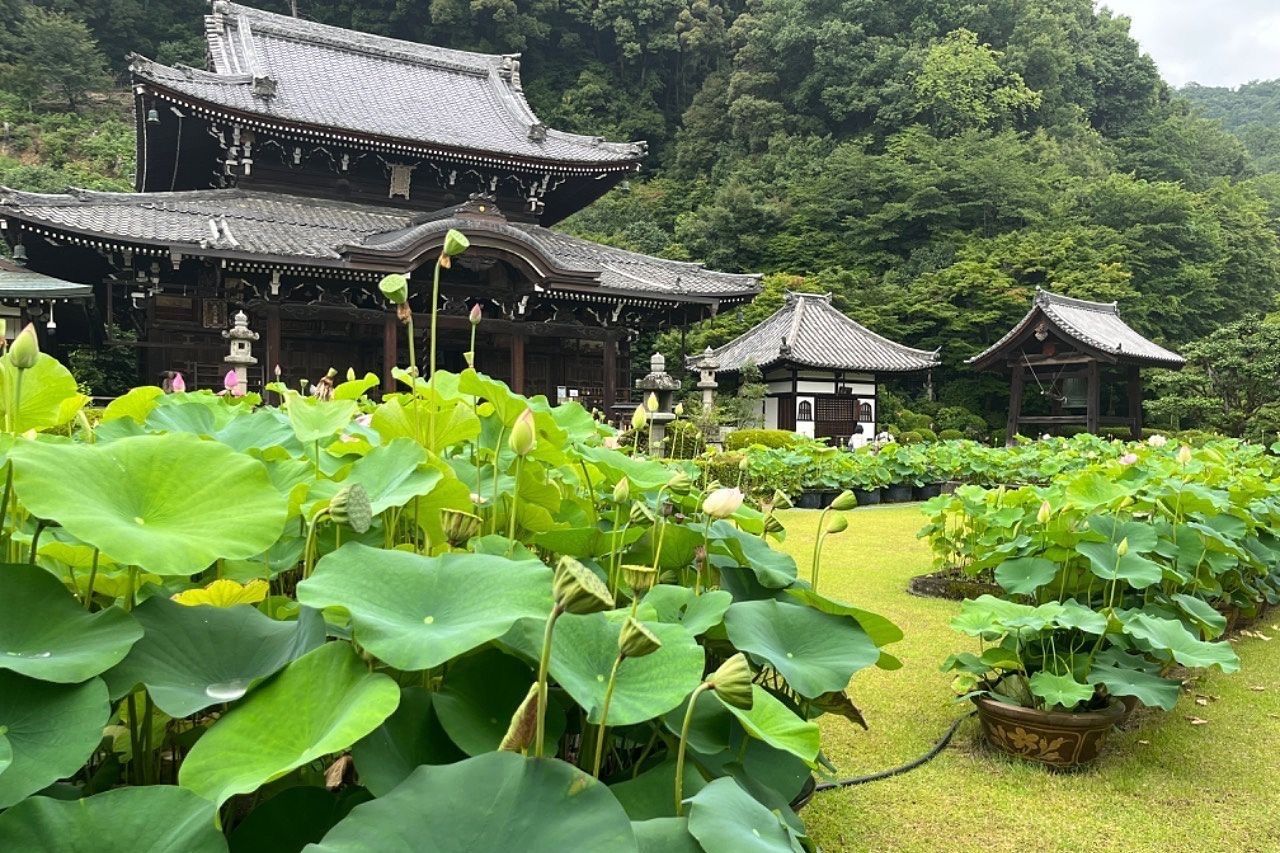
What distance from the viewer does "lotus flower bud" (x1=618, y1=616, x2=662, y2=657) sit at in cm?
60

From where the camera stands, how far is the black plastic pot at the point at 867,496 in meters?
9.64

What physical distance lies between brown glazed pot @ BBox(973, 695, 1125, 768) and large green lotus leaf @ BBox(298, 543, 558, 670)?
2.07 metres

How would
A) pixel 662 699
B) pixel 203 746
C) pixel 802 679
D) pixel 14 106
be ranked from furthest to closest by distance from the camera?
pixel 14 106
pixel 802 679
pixel 662 699
pixel 203 746

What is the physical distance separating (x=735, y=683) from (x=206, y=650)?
1.62ft

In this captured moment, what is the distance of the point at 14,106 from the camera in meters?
27.9

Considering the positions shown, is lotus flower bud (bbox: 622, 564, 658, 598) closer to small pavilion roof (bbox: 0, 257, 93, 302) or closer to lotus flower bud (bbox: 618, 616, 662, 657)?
lotus flower bud (bbox: 618, 616, 662, 657)

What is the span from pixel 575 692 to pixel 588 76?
36224 mm

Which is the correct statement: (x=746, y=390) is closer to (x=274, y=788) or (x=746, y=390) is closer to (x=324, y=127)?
(x=324, y=127)

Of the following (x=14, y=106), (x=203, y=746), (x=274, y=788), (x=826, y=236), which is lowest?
(x=274, y=788)

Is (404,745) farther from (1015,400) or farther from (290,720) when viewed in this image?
(1015,400)

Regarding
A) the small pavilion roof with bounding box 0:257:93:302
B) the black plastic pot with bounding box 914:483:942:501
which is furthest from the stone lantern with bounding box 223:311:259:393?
the black plastic pot with bounding box 914:483:942:501

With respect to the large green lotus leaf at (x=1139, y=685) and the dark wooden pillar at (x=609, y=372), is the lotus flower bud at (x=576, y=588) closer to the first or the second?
the large green lotus leaf at (x=1139, y=685)

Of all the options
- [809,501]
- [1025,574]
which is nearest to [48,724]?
[1025,574]

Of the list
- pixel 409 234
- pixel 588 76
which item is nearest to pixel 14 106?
pixel 588 76
